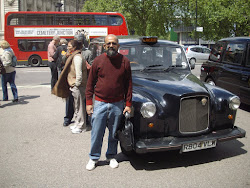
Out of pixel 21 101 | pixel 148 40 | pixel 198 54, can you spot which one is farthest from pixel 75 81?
pixel 198 54

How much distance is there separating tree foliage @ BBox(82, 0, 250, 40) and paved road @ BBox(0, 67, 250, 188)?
3130 cm

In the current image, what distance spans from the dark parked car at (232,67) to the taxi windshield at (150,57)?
2759 mm

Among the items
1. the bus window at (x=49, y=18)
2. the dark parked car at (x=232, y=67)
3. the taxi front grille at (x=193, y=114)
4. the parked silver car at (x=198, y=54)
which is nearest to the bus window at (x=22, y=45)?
the bus window at (x=49, y=18)

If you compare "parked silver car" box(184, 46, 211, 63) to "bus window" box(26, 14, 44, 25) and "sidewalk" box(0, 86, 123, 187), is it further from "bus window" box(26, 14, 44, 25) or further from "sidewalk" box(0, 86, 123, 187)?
"sidewalk" box(0, 86, 123, 187)

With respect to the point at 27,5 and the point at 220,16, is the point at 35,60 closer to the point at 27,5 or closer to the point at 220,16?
the point at 27,5

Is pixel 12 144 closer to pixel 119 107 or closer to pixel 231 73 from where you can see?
pixel 119 107

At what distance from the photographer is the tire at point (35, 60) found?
76.4 ft

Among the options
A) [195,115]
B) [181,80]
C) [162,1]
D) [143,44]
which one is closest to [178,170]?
[195,115]

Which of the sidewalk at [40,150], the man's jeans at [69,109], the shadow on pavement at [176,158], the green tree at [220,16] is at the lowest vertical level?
the sidewalk at [40,150]

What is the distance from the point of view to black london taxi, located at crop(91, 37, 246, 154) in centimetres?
394

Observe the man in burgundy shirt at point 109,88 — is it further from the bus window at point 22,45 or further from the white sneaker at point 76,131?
the bus window at point 22,45

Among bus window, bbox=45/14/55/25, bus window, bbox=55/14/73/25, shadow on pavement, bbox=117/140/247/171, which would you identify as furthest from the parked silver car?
shadow on pavement, bbox=117/140/247/171

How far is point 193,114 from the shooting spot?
4.14 meters

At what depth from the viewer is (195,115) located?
13.6 ft
